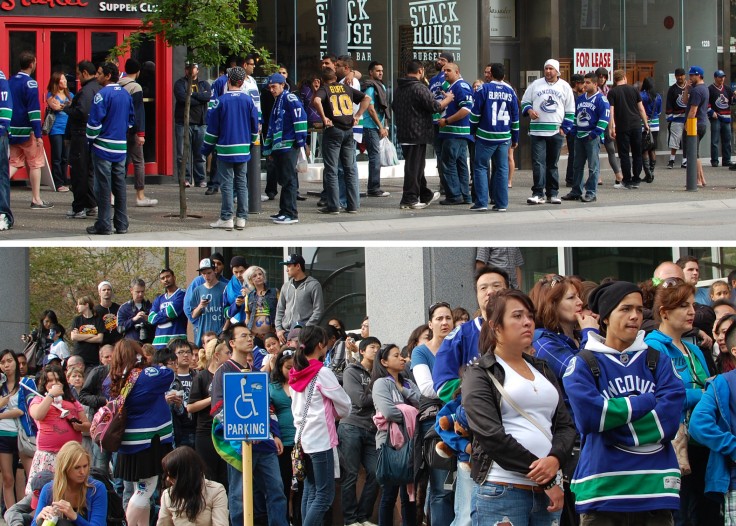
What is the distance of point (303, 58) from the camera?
843 inches

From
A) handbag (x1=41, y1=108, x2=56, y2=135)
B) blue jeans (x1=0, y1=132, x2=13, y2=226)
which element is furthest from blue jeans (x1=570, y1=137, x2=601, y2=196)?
blue jeans (x1=0, y1=132, x2=13, y2=226)

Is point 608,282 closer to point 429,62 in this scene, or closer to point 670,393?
point 670,393

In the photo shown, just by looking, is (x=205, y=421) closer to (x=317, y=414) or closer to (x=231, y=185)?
(x=317, y=414)

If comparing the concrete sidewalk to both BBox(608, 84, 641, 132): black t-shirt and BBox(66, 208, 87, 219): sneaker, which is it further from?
BBox(608, 84, 641, 132): black t-shirt

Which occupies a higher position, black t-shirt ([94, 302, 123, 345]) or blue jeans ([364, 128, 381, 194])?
blue jeans ([364, 128, 381, 194])

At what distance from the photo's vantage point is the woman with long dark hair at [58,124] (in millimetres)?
17906

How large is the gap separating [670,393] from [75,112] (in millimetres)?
11015

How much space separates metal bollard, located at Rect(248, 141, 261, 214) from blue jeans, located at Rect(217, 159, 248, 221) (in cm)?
93

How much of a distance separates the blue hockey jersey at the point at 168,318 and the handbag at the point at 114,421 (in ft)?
15.9

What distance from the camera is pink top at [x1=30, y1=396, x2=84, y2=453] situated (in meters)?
11.1

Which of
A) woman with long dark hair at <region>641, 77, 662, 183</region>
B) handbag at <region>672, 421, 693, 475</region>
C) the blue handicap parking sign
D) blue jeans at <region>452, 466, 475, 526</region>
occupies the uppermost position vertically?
woman with long dark hair at <region>641, 77, 662, 183</region>

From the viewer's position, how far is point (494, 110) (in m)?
15.9

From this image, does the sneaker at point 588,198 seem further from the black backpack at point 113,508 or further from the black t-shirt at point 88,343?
the black backpack at point 113,508

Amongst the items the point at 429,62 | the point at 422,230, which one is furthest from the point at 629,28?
the point at 422,230
